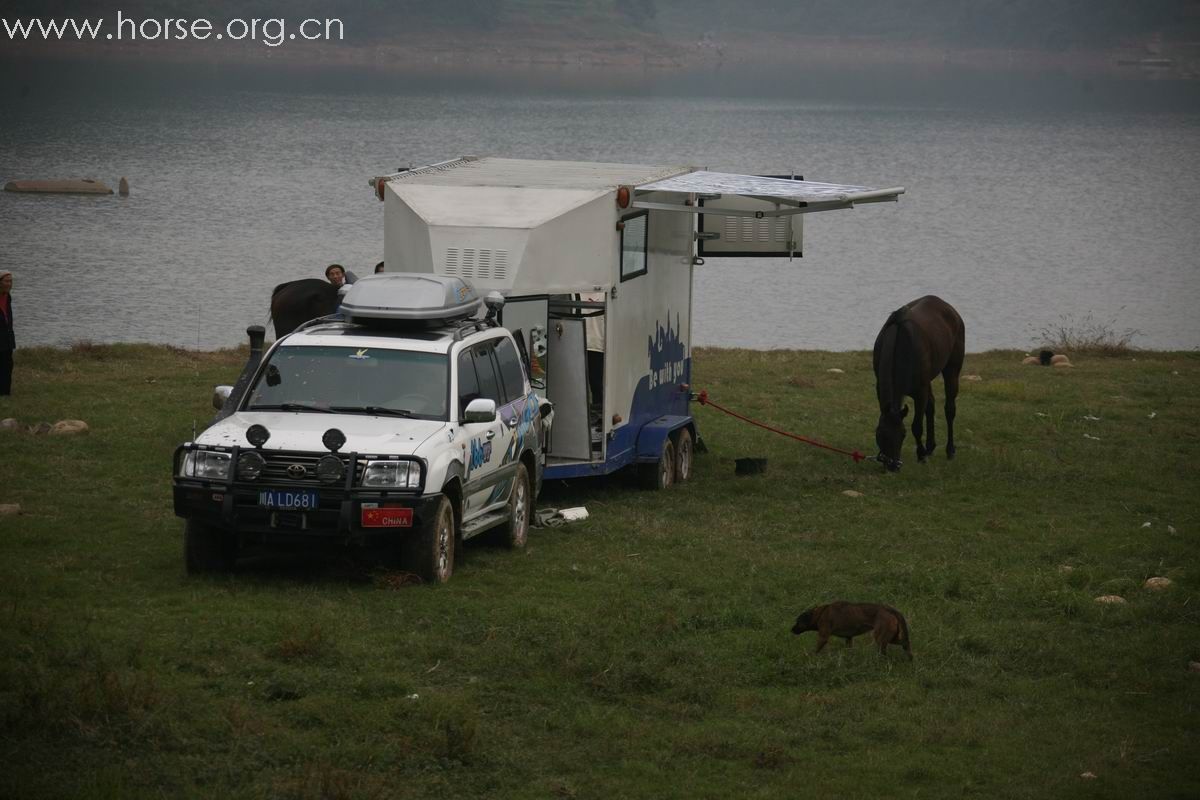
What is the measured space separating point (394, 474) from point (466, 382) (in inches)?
63.8

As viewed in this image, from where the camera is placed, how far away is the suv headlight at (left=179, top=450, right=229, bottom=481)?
38.0 feet

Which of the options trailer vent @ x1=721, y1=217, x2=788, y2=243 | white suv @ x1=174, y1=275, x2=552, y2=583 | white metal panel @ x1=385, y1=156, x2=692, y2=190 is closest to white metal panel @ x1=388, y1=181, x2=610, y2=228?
white metal panel @ x1=385, y1=156, x2=692, y2=190

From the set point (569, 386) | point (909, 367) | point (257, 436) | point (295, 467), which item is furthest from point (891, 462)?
point (257, 436)

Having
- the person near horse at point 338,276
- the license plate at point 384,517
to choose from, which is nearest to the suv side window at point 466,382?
the license plate at point 384,517

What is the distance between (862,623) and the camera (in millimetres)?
Answer: 10570

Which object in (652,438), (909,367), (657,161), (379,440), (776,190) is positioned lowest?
(652,438)

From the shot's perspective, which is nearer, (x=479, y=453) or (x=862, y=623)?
(x=862, y=623)

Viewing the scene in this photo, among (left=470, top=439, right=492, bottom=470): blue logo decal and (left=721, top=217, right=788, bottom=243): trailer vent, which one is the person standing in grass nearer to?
(left=721, top=217, right=788, bottom=243): trailer vent

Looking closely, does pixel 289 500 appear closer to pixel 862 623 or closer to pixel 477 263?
pixel 862 623

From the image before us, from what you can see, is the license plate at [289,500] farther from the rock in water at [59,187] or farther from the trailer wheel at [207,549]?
the rock in water at [59,187]

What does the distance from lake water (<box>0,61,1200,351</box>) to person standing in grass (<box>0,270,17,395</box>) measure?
552 inches

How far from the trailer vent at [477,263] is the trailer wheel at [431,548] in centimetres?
364

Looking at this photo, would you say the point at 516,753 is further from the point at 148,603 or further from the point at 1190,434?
the point at 1190,434

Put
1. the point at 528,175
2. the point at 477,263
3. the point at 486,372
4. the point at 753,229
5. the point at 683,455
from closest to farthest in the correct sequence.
Result: 1. the point at 486,372
2. the point at 477,263
3. the point at 528,175
4. the point at 683,455
5. the point at 753,229
